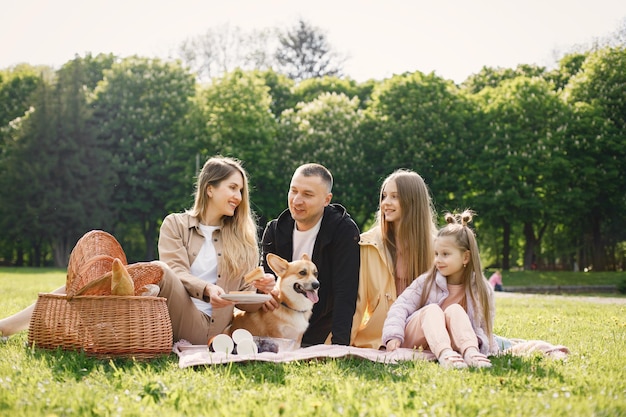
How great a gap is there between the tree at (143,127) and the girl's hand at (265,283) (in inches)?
1135

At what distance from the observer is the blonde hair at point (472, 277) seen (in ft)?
19.4

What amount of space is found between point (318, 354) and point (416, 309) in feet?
4.04

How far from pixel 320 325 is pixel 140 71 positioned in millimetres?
32333

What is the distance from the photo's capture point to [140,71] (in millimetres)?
36406

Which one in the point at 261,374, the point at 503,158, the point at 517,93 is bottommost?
the point at 261,374

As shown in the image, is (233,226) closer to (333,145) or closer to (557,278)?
(557,278)

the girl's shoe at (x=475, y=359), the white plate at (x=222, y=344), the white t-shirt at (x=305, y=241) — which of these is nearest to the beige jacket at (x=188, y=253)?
the white t-shirt at (x=305, y=241)

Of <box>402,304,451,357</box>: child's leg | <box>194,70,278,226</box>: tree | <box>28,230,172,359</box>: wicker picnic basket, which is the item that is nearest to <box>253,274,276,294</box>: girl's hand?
<box>28,230,172,359</box>: wicker picnic basket

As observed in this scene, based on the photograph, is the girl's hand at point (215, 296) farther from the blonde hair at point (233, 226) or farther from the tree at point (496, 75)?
the tree at point (496, 75)

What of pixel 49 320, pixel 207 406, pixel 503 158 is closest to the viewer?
pixel 207 406

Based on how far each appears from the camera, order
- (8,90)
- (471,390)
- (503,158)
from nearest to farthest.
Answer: (471,390)
(503,158)
(8,90)

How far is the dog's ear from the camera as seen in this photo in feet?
19.6

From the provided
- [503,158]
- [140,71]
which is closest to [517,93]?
[503,158]

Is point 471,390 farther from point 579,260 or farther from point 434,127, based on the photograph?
point 579,260
